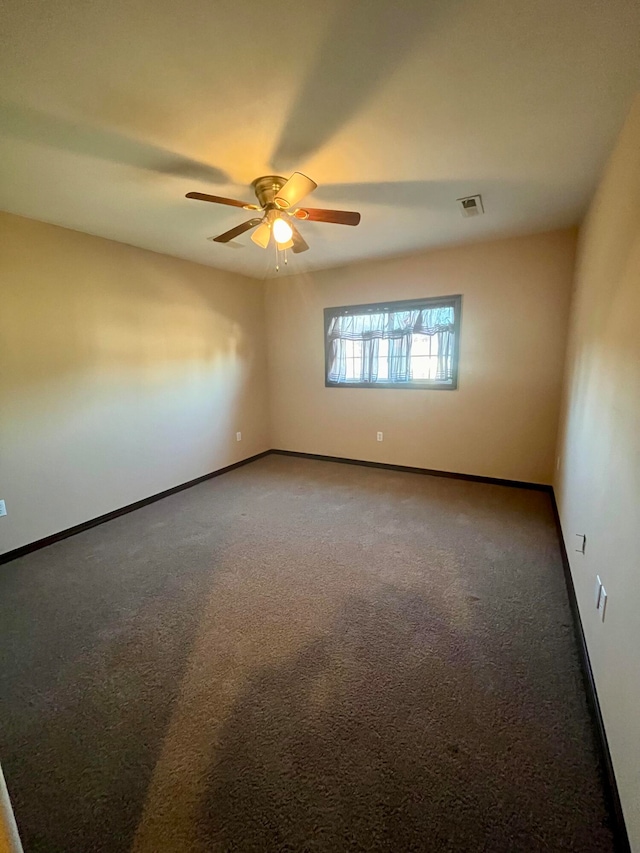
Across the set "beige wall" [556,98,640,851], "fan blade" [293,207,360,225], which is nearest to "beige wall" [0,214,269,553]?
"fan blade" [293,207,360,225]

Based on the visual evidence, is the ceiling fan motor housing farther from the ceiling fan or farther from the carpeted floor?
the carpeted floor

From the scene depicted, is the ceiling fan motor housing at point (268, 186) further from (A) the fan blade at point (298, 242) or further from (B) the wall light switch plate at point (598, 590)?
(B) the wall light switch plate at point (598, 590)

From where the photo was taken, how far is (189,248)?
11.4 feet

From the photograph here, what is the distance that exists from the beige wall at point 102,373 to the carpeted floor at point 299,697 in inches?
21.9

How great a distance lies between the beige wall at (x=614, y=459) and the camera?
3.76 ft

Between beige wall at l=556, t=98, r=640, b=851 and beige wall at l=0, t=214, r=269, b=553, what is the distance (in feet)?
11.6

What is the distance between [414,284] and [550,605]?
126 inches

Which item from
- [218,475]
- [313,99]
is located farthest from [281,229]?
[218,475]

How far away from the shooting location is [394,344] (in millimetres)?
4184

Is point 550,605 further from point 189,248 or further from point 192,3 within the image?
point 189,248

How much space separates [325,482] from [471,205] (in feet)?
9.34

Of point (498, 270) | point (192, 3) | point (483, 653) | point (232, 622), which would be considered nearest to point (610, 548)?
point (483, 653)

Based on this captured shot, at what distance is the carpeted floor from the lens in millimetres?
1122

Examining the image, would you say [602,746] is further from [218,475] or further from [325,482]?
[218,475]
